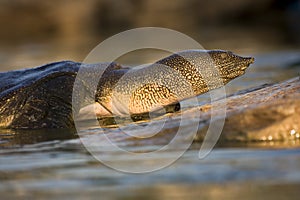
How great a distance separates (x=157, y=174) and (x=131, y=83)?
2059 millimetres

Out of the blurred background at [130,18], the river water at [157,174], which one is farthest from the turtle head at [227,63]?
the blurred background at [130,18]

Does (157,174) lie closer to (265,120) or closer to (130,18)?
(265,120)

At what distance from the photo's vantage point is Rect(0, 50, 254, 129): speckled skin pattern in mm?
4883

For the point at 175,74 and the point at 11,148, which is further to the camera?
the point at 175,74

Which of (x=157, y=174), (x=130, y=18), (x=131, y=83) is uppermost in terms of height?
(x=130, y=18)

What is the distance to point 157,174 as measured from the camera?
315cm

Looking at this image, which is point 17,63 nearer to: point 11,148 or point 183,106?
point 183,106

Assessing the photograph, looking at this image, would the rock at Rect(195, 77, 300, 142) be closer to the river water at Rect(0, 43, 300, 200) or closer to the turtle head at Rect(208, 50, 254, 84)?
the river water at Rect(0, 43, 300, 200)

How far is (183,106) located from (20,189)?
2.19 meters

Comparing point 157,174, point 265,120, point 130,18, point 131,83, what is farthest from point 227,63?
point 130,18

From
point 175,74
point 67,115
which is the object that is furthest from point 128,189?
point 175,74

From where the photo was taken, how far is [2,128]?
15.8 ft

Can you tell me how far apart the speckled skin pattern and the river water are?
85 cm

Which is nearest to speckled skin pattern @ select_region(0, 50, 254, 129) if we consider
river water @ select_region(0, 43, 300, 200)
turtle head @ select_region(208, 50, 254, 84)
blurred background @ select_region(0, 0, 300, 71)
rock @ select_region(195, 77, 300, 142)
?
turtle head @ select_region(208, 50, 254, 84)
